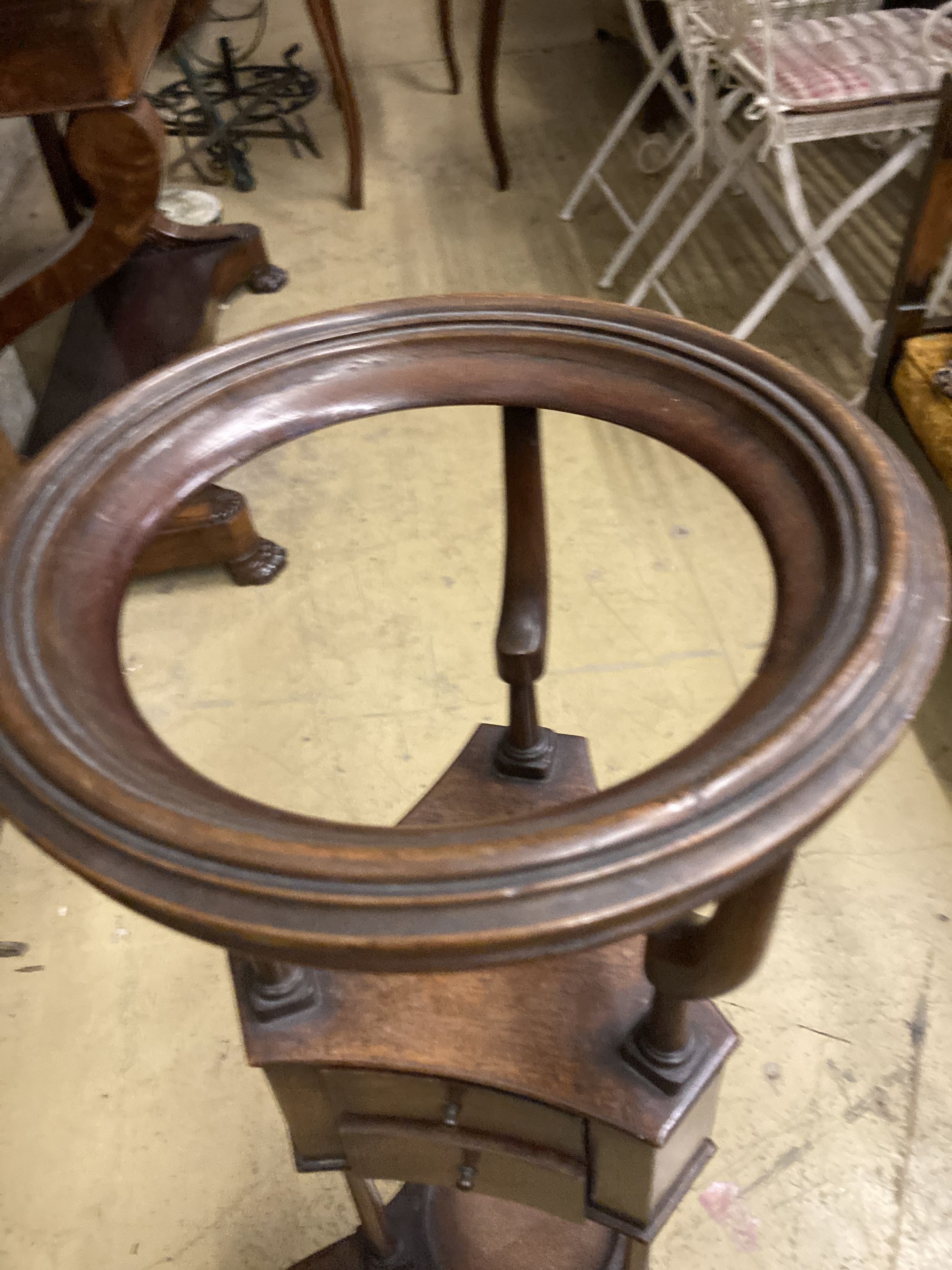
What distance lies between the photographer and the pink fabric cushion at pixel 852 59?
1.88 meters

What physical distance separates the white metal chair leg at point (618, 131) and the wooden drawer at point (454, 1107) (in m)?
2.48

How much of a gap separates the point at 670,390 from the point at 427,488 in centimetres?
146

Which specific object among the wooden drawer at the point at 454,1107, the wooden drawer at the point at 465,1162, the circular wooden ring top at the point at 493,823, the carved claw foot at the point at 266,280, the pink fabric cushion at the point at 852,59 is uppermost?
the circular wooden ring top at the point at 493,823

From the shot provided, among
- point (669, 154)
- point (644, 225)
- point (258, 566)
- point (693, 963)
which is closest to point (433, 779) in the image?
point (258, 566)

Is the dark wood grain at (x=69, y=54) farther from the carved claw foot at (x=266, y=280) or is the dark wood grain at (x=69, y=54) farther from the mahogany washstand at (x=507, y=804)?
the carved claw foot at (x=266, y=280)

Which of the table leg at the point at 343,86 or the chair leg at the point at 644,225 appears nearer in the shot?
the chair leg at the point at 644,225

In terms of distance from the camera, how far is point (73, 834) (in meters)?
0.47

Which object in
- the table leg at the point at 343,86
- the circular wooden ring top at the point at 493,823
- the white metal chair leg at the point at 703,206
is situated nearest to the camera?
the circular wooden ring top at the point at 493,823

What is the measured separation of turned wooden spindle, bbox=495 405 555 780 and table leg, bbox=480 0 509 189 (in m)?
2.34

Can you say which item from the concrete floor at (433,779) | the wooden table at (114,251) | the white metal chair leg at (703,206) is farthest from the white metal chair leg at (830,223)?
the wooden table at (114,251)

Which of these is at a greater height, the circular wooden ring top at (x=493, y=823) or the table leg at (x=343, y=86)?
the circular wooden ring top at (x=493, y=823)

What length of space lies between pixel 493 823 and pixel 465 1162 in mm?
548

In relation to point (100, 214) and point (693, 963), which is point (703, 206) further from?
point (693, 963)

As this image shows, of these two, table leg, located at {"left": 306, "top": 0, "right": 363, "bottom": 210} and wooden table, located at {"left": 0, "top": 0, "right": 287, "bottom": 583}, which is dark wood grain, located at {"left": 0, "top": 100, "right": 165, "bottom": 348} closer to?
wooden table, located at {"left": 0, "top": 0, "right": 287, "bottom": 583}
